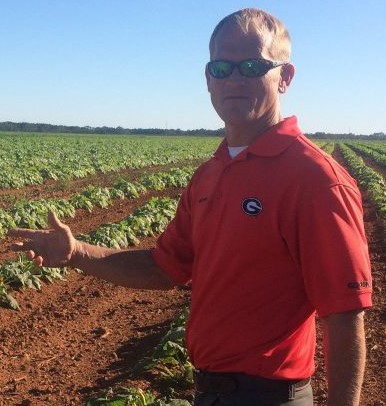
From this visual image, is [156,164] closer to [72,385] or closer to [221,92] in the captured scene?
[72,385]

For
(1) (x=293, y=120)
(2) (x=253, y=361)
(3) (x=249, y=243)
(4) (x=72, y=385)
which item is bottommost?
(4) (x=72, y=385)

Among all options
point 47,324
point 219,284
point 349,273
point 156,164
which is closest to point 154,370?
point 47,324

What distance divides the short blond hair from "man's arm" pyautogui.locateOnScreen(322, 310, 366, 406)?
1011 millimetres

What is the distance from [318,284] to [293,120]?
2.31 feet

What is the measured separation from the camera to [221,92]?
2549 mm

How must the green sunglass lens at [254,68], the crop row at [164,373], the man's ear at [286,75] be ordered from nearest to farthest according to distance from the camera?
the green sunglass lens at [254,68] < the man's ear at [286,75] < the crop row at [164,373]

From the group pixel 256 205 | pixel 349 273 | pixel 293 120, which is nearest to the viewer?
pixel 349 273

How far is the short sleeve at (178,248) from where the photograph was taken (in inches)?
114

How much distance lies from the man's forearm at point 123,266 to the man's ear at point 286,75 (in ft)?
3.21

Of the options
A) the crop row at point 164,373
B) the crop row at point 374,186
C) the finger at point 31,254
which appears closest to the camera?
the finger at point 31,254

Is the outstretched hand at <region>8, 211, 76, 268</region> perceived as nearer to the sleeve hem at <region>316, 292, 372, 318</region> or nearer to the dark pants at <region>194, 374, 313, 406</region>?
the dark pants at <region>194, 374, 313, 406</region>

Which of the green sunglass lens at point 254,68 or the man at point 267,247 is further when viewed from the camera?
the green sunglass lens at point 254,68

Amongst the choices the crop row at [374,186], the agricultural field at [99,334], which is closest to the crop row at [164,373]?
the agricultural field at [99,334]

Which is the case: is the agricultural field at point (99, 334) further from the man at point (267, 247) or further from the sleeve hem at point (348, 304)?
the sleeve hem at point (348, 304)
